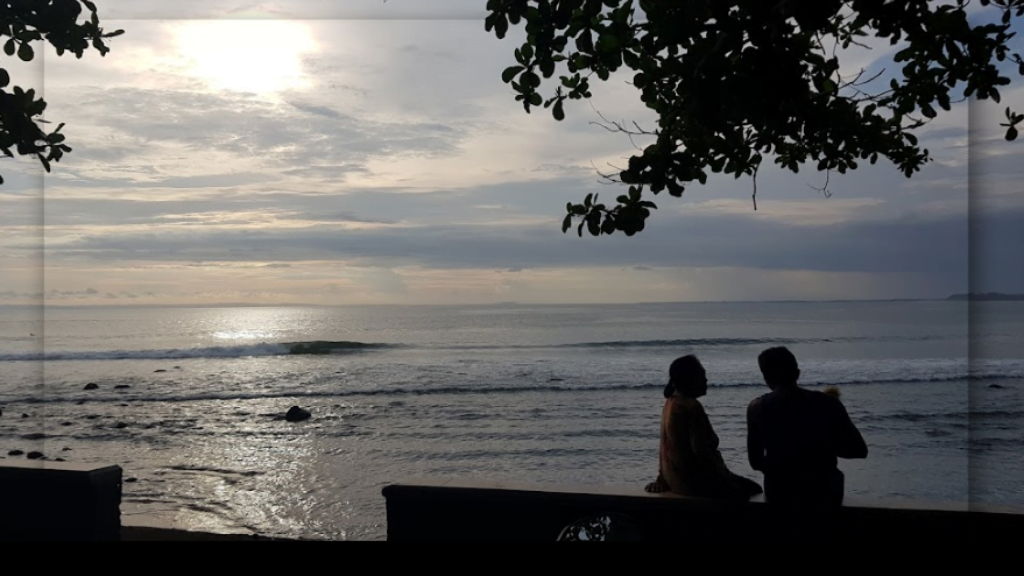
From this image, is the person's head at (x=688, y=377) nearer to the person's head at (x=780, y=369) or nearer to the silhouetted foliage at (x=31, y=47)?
the person's head at (x=780, y=369)

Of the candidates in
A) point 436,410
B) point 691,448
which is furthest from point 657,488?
point 436,410

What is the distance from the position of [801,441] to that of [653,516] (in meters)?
0.84

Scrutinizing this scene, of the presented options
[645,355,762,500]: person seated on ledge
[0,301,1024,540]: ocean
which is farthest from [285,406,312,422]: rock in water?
[645,355,762,500]: person seated on ledge

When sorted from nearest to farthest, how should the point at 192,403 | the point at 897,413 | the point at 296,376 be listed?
the point at 897,413 → the point at 192,403 → the point at 296,376

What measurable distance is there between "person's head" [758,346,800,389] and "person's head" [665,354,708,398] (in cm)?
32

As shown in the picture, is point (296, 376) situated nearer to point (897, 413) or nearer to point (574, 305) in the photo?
point (897, 413)

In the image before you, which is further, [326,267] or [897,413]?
[326,267]

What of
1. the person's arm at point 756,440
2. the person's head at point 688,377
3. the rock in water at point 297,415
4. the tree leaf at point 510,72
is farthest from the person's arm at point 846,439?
the rock in water at point 297,415

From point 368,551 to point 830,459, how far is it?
231cm

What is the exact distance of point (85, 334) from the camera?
41.8m

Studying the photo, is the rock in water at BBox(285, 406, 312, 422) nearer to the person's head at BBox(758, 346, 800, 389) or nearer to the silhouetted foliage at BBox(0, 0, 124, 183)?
the silhouetted foliage at BBox(0, 0, 124, 183)

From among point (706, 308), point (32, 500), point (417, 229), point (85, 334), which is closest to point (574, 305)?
point (706, 308)

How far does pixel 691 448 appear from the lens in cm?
423

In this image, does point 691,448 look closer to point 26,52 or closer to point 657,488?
point 657,488
